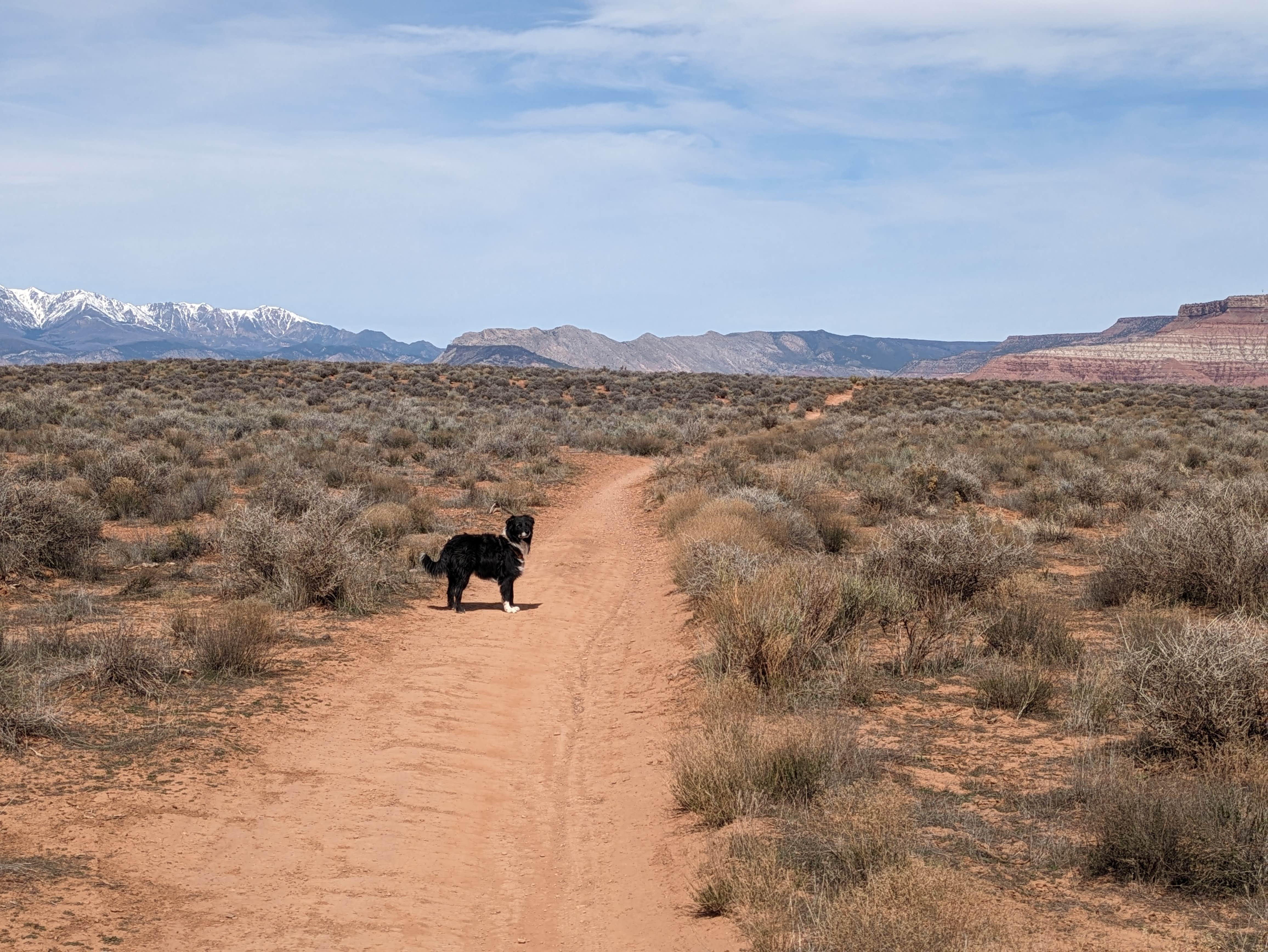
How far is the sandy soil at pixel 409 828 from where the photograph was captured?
4.21 metres

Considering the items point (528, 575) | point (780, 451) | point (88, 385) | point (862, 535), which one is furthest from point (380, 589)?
point (88, 385)

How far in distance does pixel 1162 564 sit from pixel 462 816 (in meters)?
7.49

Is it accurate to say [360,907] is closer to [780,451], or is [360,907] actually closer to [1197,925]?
[1197,925]

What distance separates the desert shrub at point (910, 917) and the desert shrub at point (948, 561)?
5.68 m

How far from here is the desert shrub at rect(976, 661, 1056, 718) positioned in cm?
659

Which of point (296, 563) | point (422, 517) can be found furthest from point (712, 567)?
point (422, 517)

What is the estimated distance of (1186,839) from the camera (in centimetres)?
403

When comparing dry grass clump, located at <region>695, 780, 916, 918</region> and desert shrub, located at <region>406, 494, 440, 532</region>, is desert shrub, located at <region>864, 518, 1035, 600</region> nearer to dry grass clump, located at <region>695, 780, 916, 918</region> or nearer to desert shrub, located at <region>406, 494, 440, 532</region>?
dry grass clump, located at <region>695, 780, 916, 918</region>

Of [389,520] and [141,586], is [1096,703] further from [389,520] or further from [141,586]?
[389,520]

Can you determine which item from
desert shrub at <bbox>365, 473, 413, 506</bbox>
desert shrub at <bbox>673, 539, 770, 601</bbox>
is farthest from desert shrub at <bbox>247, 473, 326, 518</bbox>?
desert shrub at <bbox>673, 539, 770, 601</bbox>

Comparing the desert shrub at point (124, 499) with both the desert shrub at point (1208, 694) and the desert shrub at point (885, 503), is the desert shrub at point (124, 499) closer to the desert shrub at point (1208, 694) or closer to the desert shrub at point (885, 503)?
the desert shrub at point (885, 503)

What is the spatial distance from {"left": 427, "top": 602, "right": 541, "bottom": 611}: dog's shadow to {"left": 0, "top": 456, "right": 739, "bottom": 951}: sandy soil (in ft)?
6.38

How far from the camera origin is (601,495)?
20.9 meters

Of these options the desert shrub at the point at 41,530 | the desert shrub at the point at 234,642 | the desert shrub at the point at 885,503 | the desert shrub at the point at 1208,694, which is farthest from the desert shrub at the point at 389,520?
the desert shrub at the point at 1208,694
